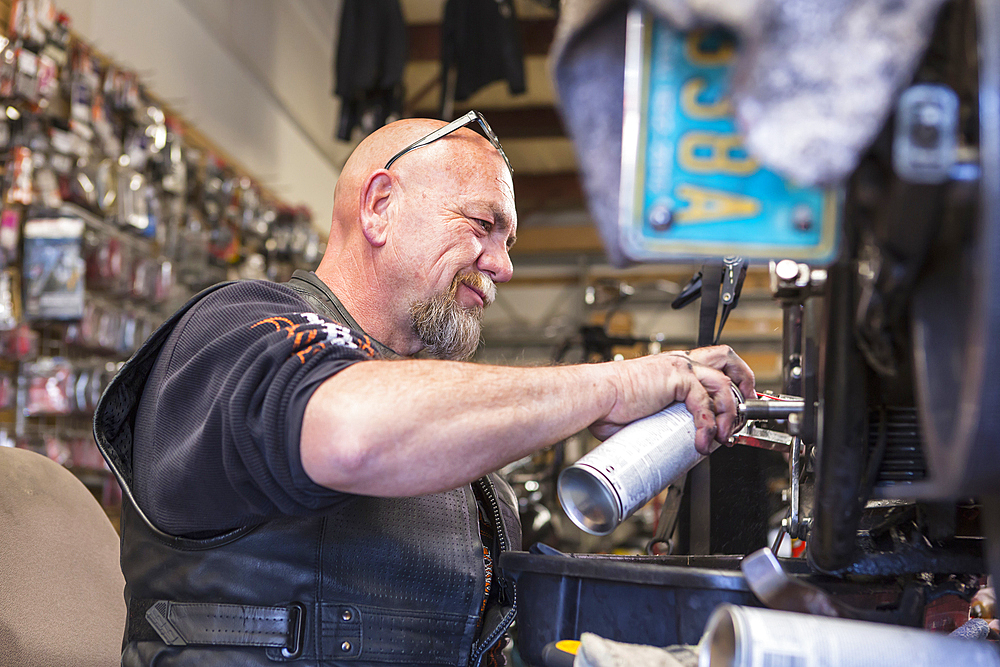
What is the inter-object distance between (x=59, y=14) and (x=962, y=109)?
10.2ft

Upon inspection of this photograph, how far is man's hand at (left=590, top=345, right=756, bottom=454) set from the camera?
2.82 ft

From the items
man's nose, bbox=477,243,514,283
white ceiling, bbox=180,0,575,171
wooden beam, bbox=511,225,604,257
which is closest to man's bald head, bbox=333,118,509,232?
man's nose, bbox=477,243,514,283

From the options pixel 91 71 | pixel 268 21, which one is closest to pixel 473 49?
pixel 268 21

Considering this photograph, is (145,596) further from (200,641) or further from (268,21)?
(268,21)

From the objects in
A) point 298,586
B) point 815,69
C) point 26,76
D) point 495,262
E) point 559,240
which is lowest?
point 559,240

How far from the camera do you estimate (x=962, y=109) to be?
1.49 feet

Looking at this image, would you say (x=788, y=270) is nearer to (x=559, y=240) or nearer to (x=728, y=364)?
(x=728, y=364)

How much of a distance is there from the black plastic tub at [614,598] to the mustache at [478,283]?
2.85 feet

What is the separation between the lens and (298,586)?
1106 millimetres

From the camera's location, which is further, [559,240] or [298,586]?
[559,240]

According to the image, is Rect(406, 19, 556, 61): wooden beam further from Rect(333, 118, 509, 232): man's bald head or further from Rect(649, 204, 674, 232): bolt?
Rect(649, 204, 674, 232): bolt

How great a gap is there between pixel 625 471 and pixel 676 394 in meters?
0.17

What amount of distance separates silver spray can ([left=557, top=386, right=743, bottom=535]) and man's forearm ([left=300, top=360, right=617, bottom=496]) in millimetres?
66

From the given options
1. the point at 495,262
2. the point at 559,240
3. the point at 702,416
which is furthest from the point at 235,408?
the point at 559,240
